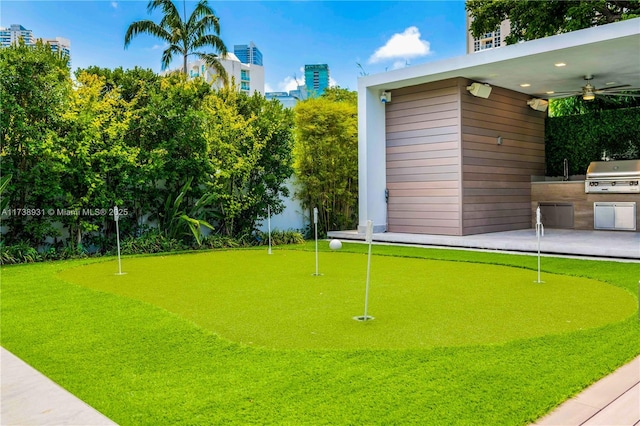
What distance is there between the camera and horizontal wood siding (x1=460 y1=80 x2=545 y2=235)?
1070 cm

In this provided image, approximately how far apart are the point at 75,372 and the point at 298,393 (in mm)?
1396

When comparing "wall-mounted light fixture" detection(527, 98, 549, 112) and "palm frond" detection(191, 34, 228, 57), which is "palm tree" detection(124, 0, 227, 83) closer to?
"palm frond" detection(191, 34, 228, 57)

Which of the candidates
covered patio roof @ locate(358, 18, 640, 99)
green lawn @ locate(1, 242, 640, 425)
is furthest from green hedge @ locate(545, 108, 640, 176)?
green lawn @ locate(1, 242, 640, 425)

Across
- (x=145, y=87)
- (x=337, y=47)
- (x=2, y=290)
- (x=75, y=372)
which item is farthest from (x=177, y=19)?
(x=75, y=372)

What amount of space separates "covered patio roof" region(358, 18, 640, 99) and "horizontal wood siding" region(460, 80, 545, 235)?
553 mm

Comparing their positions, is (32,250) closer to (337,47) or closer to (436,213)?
(436,213)

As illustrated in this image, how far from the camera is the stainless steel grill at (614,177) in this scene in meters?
10.8

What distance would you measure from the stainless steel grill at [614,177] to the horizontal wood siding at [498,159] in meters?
1.43

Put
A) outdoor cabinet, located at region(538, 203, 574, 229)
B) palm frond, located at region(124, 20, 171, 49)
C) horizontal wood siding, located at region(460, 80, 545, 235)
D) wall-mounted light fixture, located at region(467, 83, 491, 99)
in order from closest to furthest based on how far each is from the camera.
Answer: wall-mounted light fixture, located at region(467, 83, 491, 99) → horizontal wood siding, located at region(460, 80, 545, 235) → outdoor cabinet, located at region(538, 203, 574, 229) → palm frond, located at region(124, 20, 171, 49)

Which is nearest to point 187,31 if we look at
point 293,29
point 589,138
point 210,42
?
point 210,42

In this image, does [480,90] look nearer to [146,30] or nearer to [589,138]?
[589,138]

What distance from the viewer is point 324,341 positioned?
12.0 ft

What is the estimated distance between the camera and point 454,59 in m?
9.99

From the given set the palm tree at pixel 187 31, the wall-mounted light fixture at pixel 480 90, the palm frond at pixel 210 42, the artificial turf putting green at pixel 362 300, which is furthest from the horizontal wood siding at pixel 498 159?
the palm frond at pixel 210 42
